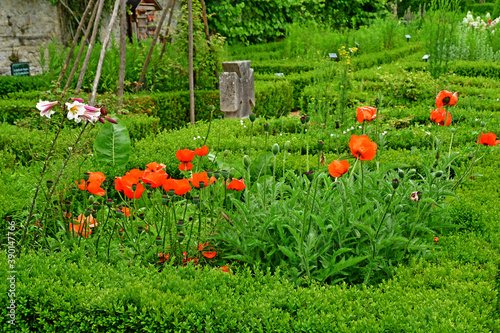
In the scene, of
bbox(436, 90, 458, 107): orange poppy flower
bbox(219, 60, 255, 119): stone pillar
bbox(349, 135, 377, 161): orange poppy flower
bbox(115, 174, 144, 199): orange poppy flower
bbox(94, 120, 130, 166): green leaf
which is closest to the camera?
Result: bbox(349, 135, 377, 161): orange poppy flower

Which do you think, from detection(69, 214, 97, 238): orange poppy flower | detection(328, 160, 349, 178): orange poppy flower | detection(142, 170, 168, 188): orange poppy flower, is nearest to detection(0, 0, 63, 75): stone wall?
detection(69, 214, 97, 238): orange poppy flower

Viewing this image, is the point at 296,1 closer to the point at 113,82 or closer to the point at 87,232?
the point at 113,82

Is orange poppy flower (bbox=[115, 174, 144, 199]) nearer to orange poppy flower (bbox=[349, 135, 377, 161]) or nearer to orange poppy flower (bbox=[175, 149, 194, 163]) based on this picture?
Answer: orange poppy flower (bbox=[175, 149, 194, 163])

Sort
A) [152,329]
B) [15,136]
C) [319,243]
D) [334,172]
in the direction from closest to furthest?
[152,329], [334,172], [319,243], [15,136]

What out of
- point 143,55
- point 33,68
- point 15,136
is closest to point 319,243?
point 15,136

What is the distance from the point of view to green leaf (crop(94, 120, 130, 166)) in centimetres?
424

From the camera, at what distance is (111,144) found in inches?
168

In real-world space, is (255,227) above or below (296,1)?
below

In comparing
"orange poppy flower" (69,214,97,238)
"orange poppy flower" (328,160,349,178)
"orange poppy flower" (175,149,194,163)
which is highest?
"orange poppy flower" (328,160,349,178)

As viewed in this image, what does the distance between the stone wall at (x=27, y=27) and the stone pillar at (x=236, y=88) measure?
568 cm

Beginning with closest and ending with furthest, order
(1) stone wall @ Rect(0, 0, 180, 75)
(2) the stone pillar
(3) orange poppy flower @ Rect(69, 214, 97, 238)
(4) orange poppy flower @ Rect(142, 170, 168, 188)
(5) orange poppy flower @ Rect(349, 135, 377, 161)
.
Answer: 1. (5) orange poppy flower @ Rect(349, 135, 377, 161)
2. (4) orange poppy flower @ Rect(142, 170, 168, 188)
3. (3) orange poppy flower @ Rect(69, 214, 97, 238)
4. (2) the stone pillar
5. (1) stone wall @ Rect(0, 0, 180, 75)

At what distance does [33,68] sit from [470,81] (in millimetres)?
9563

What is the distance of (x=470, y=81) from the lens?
8672 mm

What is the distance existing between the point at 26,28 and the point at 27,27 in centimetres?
3
